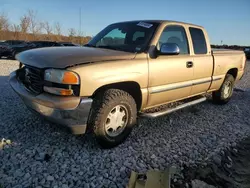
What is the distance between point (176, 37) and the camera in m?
4.22

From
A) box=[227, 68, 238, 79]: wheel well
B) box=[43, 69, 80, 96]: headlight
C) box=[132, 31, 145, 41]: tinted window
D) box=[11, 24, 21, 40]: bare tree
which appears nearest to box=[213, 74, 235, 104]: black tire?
box=[227, 68, 238, 79]: wheel well

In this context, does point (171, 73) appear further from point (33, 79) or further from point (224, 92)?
point (224, 92)

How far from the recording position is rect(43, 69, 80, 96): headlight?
2.68m

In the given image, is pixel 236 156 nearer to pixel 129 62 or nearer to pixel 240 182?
pixel 240 182

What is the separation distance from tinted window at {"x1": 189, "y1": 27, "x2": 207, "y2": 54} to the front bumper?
2.69 metres

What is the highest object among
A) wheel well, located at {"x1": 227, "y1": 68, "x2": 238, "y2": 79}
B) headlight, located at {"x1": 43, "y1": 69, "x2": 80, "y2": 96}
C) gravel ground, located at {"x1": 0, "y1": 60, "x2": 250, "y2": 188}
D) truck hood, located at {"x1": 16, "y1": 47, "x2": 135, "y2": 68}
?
truck hood, located at {"x1": 16, "y1": 47, "x2": 135, "y2": 68}

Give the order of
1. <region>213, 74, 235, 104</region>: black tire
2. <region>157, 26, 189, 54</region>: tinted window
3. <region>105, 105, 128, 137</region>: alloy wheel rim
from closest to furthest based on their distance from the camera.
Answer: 1. <region>105, 105, 128, 137</region>: alloy wheel rim
2. <region>157, 26, 189, 54</region>: tinted window
3. <region>213, 74, 235, 104</region>: black tire

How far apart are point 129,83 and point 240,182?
1837 mm

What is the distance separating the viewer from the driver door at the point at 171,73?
3.56 metres

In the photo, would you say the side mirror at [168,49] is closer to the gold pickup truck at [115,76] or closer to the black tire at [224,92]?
the gold pickup truck at [115,76]

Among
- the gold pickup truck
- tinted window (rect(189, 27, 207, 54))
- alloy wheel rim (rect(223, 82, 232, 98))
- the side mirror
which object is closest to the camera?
the gold pickup truck

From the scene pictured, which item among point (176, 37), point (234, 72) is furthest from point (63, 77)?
point (234, 72)

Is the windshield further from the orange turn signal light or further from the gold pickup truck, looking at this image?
the orange turn signal light

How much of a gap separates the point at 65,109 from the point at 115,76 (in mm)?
770
